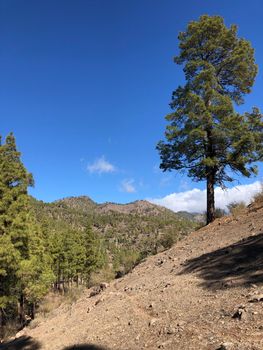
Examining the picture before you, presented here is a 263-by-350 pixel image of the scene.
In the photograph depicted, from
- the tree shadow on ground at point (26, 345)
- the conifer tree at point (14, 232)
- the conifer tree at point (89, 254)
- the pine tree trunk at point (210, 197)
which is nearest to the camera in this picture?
the tree shadow on ground at point (26, 345)

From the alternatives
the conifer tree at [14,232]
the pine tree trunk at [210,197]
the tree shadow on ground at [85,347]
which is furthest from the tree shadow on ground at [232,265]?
the conifer tree at [14,232]

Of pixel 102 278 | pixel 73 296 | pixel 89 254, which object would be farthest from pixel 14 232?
pixel 89 254

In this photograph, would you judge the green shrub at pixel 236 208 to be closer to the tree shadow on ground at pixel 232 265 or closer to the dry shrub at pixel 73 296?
the tree shadow on ground at pixel 232 265

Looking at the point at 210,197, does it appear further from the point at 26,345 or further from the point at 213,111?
the point at 26,345

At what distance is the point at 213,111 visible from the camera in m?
18.4

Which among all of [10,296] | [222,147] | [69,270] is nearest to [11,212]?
[10,296]

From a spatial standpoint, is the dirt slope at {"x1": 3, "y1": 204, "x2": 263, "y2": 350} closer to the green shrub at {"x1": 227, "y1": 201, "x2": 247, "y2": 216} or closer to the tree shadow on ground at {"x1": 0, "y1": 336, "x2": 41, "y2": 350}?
the tree shadow on ground at {"x1": 0, "y1": 336, "x2": 41, "y2": 350}

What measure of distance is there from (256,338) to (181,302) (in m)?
3.30

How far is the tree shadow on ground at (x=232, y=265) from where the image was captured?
8656 millimetres

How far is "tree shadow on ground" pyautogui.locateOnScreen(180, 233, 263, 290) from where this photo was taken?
28.4 ft

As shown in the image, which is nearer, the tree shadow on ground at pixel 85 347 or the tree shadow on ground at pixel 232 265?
the tree shadow on ground at pixel 85 347

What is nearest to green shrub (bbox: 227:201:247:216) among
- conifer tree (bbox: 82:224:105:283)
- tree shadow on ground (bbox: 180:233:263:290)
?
tree shadow on ground (bbox: 180:233:263:290)

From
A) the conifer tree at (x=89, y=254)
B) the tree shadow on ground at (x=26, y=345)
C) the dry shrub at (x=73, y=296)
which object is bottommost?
the tree shadow on ground at (x=26, y=345)

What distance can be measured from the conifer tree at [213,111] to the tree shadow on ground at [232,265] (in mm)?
6450
